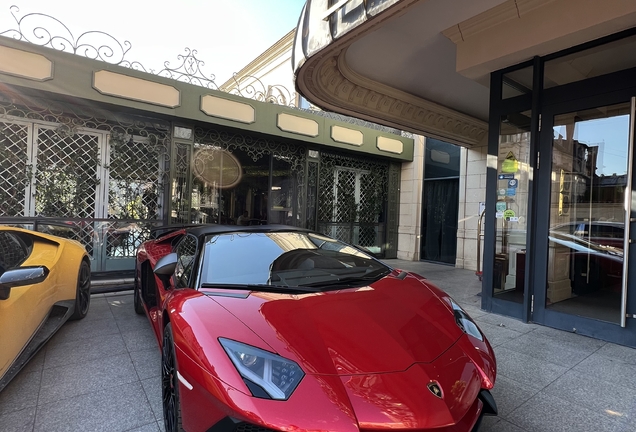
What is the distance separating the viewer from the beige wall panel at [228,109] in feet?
21.1

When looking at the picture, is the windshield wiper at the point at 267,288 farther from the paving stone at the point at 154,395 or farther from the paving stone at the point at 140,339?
the paving stone at the point at 140,339

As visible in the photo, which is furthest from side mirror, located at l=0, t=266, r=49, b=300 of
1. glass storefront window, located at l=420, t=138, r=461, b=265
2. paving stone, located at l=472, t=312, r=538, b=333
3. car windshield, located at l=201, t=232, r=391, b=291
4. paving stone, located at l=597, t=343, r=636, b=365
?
glass storefront window, located at l=420, t=138, r=461, b=265

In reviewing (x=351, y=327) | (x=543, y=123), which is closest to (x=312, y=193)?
(x=543, y=123)

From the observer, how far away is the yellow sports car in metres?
2.21

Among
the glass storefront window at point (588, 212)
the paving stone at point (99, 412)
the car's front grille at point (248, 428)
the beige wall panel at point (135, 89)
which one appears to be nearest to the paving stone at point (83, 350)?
the paving stone at point (99, 412)

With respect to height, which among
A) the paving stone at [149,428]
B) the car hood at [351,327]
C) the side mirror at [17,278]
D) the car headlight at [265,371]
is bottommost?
the paving stone at [149,428]

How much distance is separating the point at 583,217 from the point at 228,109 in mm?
6101

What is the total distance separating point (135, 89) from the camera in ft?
18.8

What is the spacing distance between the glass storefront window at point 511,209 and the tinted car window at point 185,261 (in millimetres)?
3863

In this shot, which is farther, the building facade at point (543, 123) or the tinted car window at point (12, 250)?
the building facade at point (543, 123)

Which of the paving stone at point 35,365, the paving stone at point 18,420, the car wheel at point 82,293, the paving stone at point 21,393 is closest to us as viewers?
the paving stone at point 18,420

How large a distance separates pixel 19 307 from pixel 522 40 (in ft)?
17.8

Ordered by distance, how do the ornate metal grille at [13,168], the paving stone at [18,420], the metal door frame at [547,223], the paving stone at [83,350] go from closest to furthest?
the paving stone at [18,420]
the paving stone at [83,350]
the metal door frame at [547,223]
the ornate metal grille at [13,168]

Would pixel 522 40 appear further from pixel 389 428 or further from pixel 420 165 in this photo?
pixel 420 165
